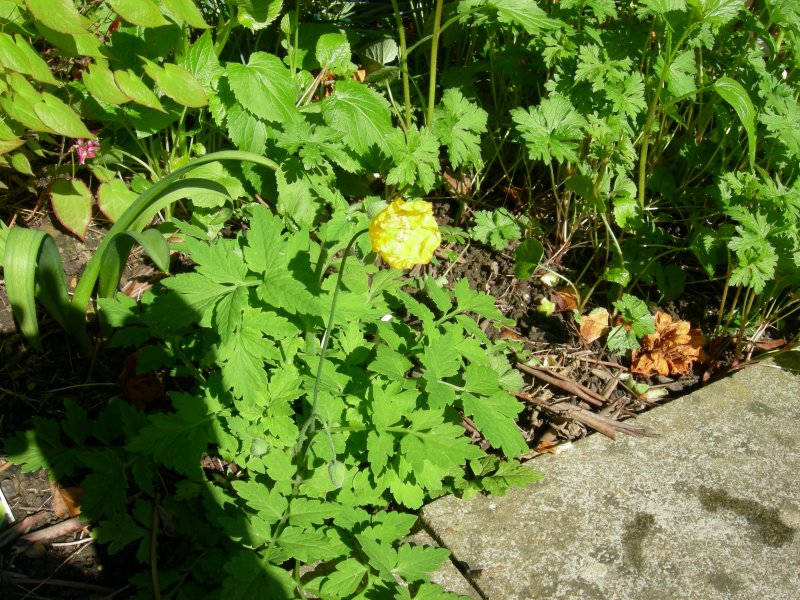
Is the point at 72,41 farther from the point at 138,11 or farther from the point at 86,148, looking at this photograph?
A: the point at 86,148

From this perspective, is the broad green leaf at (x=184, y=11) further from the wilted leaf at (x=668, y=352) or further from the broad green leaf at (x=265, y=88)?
the wilted leaf at (x=668, y=352)

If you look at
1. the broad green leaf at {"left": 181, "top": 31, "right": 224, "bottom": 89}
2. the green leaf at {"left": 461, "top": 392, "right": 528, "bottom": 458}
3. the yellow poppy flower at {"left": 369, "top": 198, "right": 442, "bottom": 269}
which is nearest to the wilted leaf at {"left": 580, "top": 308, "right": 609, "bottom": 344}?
the green leaf at {"left": 461, "top": 392, "right": 528, "bottom": 458}

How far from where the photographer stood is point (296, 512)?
165cm

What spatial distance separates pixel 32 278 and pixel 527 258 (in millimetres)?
1546

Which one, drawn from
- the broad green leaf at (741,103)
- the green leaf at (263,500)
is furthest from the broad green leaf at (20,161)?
the broad green leaf at (741,103)

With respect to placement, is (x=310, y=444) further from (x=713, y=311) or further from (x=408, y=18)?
(x=408, y=18)

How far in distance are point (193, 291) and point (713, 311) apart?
198cm

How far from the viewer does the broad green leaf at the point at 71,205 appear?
219 centimetres

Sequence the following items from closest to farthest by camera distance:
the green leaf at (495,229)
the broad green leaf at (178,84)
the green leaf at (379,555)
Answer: the green leaf at (379,555)
the broad green leaf at (178,84)
the green leaf at (495,229)

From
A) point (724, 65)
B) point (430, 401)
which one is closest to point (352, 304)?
point (430, 401)

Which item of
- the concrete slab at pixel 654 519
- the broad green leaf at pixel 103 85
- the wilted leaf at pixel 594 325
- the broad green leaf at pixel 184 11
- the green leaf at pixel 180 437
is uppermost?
the broad green leaf at pixel 184 11

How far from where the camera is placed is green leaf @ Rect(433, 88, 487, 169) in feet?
7.93

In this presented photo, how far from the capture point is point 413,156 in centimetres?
234

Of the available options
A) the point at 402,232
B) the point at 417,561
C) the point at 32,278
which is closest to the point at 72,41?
the point at 32,278
